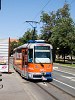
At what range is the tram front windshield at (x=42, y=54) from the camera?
24.2 m

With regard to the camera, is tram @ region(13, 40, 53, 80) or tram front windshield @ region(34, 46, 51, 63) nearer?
tram @ region(13, 40, 53, 80)

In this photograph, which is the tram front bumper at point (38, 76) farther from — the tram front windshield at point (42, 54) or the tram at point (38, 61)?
the tram front windshield at point (42, 54)

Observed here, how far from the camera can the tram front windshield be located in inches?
952

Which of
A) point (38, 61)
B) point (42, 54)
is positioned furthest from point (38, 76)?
point (42, 54)

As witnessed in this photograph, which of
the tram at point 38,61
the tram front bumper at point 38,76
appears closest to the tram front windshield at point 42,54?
the tram at point 38,61

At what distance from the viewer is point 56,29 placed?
71.9m

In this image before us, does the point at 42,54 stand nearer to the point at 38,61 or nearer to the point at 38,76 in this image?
the point at 38,61

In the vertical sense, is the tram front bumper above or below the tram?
below

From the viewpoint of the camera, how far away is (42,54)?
24.3m

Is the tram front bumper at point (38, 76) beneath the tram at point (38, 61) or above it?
beneath

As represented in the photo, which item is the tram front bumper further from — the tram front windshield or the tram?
the tram front windshield

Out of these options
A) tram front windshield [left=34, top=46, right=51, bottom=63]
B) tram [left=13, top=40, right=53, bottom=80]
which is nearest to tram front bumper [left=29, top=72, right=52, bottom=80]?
tram [left=13, top=40, right=53, bottom=80]

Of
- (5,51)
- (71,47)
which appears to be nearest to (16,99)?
(5,51)

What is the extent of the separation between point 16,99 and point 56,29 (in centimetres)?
5811
